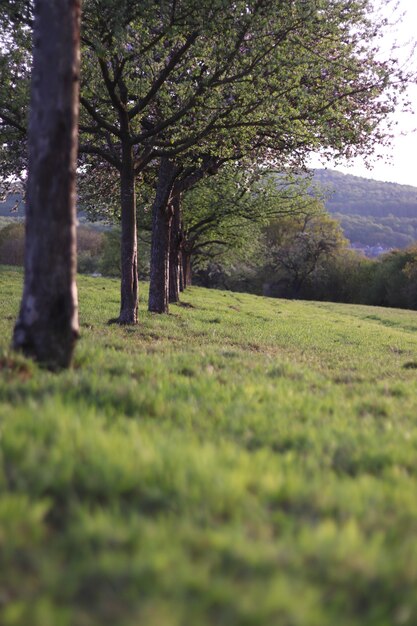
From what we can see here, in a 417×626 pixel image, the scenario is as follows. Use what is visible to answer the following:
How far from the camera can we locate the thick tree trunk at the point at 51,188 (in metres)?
5.89

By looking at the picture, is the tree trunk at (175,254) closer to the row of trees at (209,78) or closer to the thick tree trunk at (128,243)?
the row of trees at (209,78)

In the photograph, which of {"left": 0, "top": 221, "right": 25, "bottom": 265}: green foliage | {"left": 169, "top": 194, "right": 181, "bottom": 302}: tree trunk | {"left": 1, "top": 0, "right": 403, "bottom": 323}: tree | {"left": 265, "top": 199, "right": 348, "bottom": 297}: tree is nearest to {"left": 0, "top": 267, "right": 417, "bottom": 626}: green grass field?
{"left": 1, "top": 0, "right": 403, "bottom": 323}: tree

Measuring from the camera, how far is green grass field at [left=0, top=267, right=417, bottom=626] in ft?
7.27

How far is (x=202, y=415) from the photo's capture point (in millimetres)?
5020

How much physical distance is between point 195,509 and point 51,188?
446 centimetres

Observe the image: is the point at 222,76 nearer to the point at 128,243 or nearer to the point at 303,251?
the point at 128,243

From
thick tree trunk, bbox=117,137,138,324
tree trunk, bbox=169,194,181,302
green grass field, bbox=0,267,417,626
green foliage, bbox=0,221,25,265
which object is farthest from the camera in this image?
green foliage, bbox=0,221,25,265

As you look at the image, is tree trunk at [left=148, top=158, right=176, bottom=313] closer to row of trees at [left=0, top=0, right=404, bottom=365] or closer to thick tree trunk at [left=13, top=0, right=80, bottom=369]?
row of trees at [left=0, top=0, right=404, bottom=365]

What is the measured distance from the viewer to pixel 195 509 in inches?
114

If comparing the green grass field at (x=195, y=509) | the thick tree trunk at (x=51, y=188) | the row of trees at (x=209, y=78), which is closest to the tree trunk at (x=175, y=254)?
the row of trees at (x=209, y=78)

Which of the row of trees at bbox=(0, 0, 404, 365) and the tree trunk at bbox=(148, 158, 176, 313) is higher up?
the row of trees at bbox=(0, 0, 404, 365)

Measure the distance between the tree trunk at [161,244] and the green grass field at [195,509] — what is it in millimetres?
14743

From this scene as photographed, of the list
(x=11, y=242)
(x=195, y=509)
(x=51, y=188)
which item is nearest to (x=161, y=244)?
(x=51, y=188)

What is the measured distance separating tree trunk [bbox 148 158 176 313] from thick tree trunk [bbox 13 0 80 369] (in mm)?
13946
